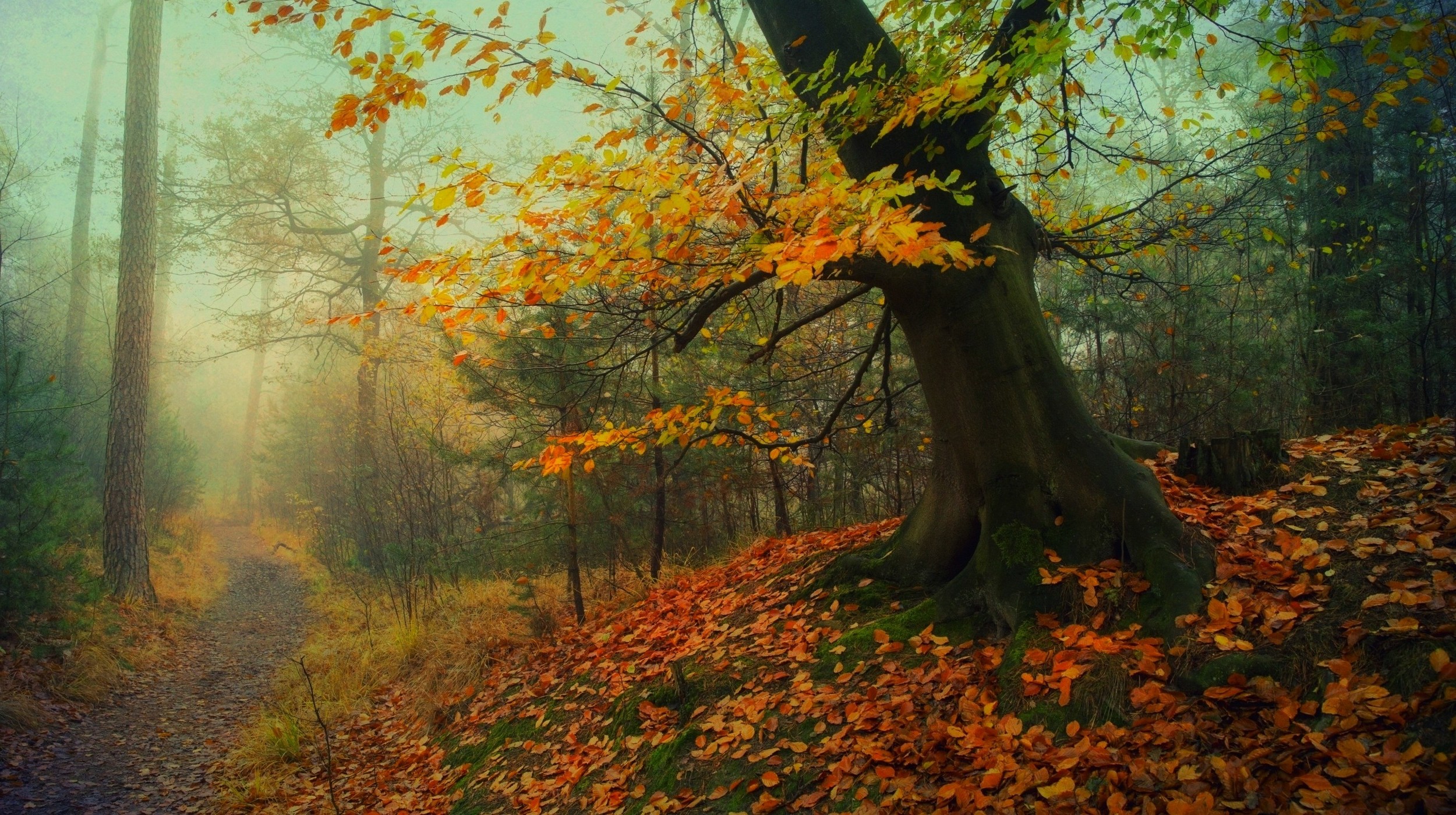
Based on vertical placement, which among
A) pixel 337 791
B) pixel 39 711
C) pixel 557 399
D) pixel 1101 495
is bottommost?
pixel 337 791

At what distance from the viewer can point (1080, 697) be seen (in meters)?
2.92

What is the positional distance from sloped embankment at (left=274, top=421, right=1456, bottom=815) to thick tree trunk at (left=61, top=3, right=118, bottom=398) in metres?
14.7

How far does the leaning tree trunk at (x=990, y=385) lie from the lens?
11.8 feet

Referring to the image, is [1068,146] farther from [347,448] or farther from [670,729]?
[347,448]

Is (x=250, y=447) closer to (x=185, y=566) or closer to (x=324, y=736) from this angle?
(x=185, y=566)

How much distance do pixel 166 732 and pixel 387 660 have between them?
199 centimetres

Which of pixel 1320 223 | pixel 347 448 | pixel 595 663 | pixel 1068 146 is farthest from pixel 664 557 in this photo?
pixel 347 448

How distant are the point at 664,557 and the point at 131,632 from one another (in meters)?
6.60

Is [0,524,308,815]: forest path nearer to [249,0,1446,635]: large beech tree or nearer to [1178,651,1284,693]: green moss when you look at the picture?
[249,0,1446,635]: large beech tree

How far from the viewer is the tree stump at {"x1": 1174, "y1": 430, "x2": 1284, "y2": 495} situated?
4.01 meters

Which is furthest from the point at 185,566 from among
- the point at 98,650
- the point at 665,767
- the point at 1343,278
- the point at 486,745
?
the point at 1343,278

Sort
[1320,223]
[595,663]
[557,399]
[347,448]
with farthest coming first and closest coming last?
[347,448] < [1320,223] < [557,399] < [595,663]

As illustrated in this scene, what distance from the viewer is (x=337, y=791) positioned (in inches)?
206

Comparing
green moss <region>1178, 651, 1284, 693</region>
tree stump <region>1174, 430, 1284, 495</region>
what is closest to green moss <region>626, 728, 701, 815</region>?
green moss <region>1178, 651, 1284, 693</region>
